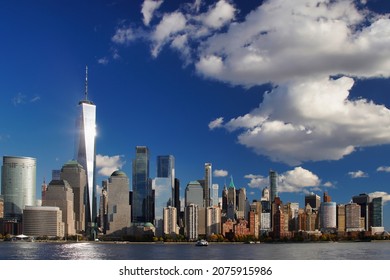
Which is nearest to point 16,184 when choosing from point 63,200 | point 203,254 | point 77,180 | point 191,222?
point 63,200

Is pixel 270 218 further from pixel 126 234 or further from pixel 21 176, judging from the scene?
pixel 21 176

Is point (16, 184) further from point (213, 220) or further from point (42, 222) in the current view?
point (213, 220)

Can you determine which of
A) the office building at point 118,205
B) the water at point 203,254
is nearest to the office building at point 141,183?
the office building at point 118,205

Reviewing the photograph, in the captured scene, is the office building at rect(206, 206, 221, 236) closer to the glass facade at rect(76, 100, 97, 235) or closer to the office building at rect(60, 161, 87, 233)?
the glass facade at rect(76, 100, 97, 235)

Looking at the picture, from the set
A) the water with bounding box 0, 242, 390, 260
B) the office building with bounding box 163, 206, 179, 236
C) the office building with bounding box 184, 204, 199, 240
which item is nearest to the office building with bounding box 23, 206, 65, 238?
the office building with bounding box 163, 206, 179, 236

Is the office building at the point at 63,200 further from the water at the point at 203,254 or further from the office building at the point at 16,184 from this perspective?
the water at the point at 203,254

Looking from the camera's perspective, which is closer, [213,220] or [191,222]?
[191,222]
